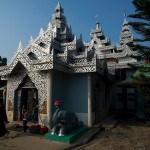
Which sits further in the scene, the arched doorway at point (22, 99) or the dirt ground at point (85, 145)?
the arched doorway at point (22, 99)

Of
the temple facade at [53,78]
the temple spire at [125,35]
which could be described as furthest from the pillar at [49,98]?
the temple spire at [125,35]

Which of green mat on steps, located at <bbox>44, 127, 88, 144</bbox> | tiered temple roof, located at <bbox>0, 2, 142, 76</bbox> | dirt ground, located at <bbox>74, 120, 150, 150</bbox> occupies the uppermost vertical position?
tiered temple roof, located at <bbox>0, 2, 142, 76</bbox>

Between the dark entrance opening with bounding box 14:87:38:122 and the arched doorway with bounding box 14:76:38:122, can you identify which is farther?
the dark entrance opening with bounding box 14:87:38:122

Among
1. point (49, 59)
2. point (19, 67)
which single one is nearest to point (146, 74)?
point (49, 59)

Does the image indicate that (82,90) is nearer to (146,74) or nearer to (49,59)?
(49,59)

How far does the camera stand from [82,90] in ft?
30.4

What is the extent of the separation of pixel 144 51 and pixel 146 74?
88 centimetres

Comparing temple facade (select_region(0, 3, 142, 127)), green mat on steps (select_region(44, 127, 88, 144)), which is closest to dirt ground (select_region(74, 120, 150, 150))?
green mat on steps (select_region(44, 127, 88, 144))

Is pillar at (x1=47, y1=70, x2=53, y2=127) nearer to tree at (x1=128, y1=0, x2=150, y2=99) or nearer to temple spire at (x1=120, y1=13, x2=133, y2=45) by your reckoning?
tree at (x1=128, y1=0, x2=150, y2=99)

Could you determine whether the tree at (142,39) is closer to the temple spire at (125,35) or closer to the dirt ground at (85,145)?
the dirt ground at (85,145)

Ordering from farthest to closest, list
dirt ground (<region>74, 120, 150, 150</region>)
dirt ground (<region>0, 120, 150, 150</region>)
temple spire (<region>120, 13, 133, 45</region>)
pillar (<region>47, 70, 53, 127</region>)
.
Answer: temple spire (<region>120, 13, 133, 45</region>), pillar (<region>47, 70, 53, 127</region>), dirt ground (<region>74, 120, 150, 150</region>), dirt ground (<region>0, 120, 150, 150</region>)

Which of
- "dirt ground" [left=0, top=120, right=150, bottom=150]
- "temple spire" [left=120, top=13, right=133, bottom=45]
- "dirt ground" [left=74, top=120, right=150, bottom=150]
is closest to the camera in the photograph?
"dirt ground" [left=0, top=120, right=150, bottom=150]

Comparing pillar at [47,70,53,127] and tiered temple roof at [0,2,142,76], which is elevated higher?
tiered temple roof at [0,2,142,76]

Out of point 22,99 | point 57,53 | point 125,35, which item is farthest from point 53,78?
point 125,35
